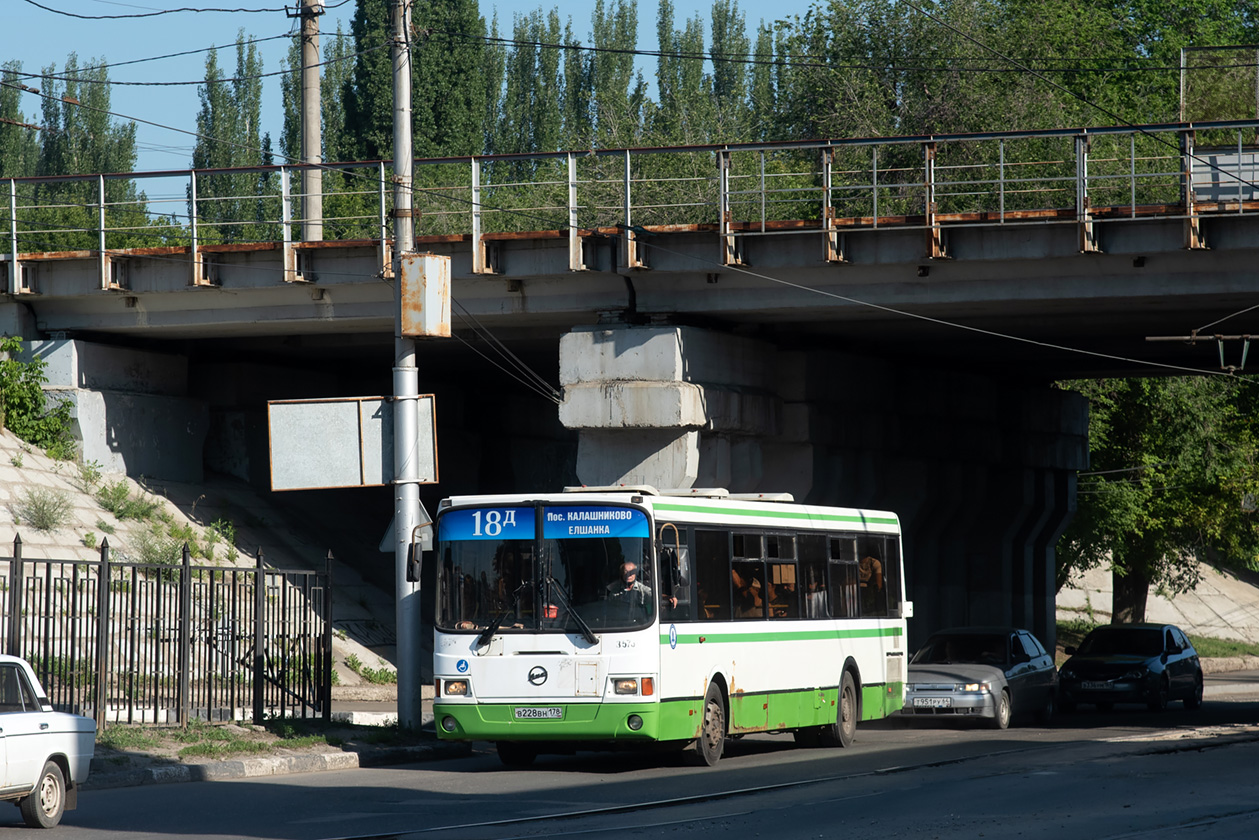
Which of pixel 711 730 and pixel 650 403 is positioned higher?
pixel 650 403

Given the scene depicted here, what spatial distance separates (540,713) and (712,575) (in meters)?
2.24

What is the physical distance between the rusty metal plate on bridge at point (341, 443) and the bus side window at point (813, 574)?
13.5 feet

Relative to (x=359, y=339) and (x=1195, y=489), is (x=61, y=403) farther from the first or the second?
(x=1195, y=489)

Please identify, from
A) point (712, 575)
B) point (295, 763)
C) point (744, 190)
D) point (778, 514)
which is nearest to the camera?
point (295, 763)

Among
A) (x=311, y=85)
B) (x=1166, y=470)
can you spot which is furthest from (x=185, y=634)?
(x=1166, y=470)

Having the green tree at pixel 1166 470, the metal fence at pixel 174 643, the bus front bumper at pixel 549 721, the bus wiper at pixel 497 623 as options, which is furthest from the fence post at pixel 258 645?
the green tree at pixel 1166 470

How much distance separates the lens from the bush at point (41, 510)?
80.4ft

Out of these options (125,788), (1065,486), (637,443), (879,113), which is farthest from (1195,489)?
(125,788)

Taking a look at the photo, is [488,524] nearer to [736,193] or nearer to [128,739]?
[128,739]

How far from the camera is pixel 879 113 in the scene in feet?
164

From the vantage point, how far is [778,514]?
691 inches

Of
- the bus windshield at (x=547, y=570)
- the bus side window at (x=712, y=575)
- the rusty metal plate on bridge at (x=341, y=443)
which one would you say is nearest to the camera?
A: the bus windshield at (x=547, y=570)

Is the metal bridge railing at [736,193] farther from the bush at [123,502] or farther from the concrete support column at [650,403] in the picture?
the bush at [123,502]

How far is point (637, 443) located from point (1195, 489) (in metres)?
19.7
